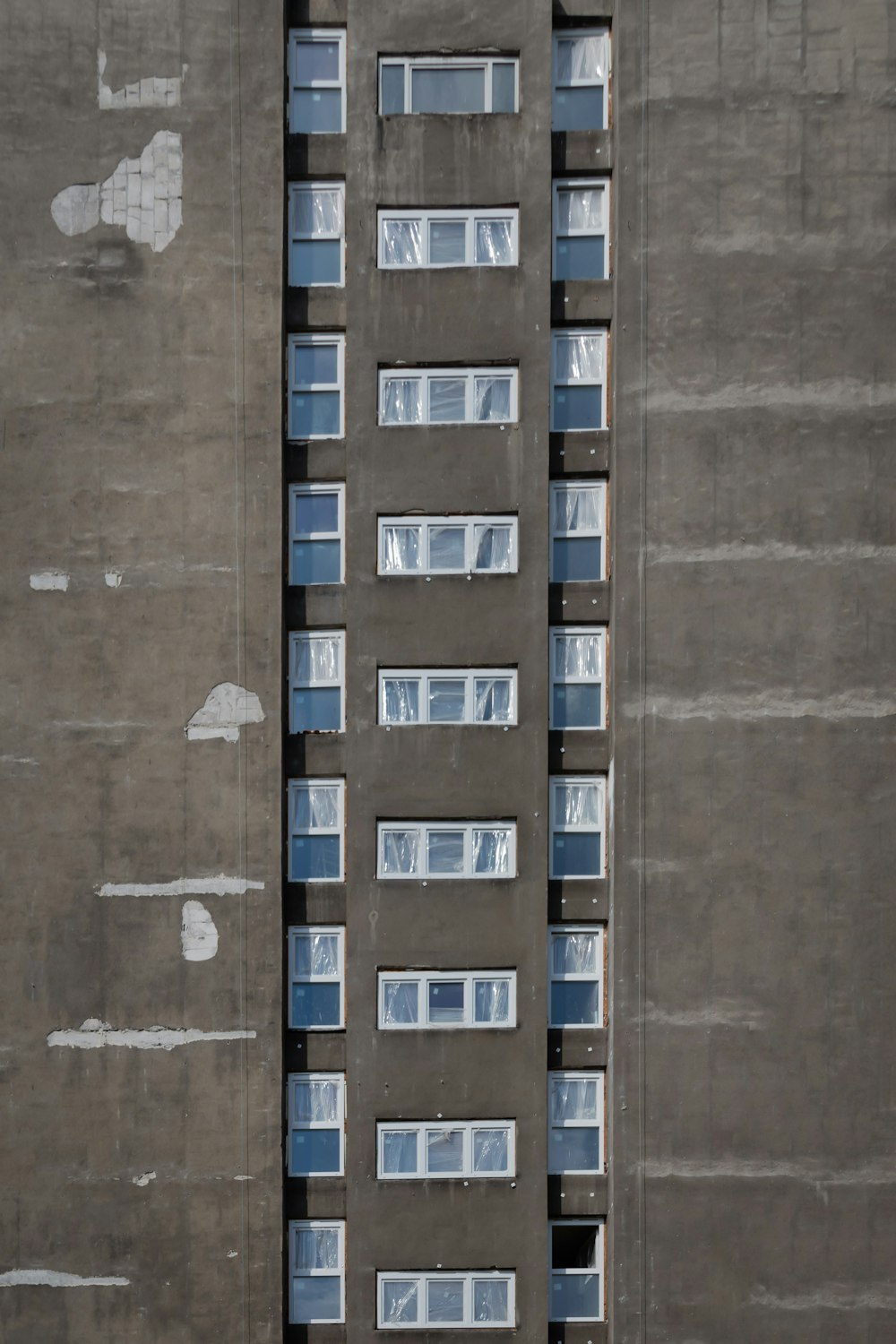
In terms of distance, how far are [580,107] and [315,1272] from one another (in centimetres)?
1819

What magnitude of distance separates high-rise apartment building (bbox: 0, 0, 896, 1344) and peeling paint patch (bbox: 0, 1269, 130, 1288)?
6 centimetres

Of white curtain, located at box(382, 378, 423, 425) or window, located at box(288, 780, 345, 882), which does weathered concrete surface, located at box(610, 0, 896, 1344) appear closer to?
white curtain, located at box(382, 378, 423, 425)

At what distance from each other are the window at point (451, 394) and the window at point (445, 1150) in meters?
10.6

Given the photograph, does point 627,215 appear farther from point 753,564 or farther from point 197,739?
point 197,739

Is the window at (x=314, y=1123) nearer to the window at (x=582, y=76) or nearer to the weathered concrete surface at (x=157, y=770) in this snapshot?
the weathered concrete surface at (x=157, y=770)

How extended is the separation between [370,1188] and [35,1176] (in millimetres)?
4955

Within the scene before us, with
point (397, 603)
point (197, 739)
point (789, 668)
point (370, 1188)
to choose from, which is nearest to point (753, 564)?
point (789, 668)

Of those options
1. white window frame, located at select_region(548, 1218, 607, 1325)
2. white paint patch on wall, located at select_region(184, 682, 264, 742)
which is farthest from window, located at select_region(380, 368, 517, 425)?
white window frame, located at select_region(548, 1218, 607, 1325)

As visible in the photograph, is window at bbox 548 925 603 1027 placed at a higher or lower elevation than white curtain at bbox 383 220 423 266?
lower

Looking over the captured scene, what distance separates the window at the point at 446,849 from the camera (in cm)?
1421

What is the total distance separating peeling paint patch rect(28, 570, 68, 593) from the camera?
14.0m

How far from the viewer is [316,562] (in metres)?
14.4

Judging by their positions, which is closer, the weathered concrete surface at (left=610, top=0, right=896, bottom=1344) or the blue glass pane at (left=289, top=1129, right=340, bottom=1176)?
the weathered concrete surface at (left=610, top=0, right=896, bottom=1344)

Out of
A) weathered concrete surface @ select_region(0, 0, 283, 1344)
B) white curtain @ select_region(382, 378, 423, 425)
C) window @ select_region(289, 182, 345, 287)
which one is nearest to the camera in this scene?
weathered concrete surface @ select_region(0, 0, 283, 1344)
